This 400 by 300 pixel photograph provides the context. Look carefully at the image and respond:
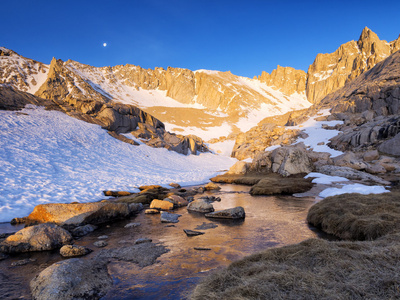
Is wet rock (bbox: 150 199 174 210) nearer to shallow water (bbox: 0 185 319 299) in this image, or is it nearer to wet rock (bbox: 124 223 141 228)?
shallow water (bbox: 0 185 319 299)

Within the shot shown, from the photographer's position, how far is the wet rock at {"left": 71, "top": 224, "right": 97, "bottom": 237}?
987cm

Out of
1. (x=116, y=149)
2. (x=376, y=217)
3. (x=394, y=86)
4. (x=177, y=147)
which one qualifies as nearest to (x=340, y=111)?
(x=394, y=86)

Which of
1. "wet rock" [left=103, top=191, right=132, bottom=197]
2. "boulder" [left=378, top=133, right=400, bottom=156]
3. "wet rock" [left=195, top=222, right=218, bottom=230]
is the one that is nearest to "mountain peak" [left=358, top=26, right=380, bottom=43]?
"boulder" [left=378, top=133, right=400, bottom=156]

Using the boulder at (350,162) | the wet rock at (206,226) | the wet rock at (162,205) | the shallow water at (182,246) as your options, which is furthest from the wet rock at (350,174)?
the wet rock at (162,205)

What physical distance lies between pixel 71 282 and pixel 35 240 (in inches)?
172

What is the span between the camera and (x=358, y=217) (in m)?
8.81

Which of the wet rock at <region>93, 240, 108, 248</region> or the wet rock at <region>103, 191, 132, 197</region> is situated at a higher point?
the wet rock at <region>93, 240, 108, 248</region>

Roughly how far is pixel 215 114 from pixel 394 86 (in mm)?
126632

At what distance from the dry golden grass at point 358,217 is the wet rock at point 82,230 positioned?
10.9 meters

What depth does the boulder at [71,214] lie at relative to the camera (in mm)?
11117

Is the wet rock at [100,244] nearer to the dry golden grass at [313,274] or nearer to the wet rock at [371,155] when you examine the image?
the dry golden grass at [313,274]

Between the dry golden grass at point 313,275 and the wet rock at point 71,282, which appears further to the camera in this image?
the wet rock at point 71,282

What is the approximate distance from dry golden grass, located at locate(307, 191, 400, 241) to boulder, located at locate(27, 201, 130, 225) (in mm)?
11234

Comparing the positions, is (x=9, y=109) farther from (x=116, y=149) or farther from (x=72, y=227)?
(x=72, y=227)
